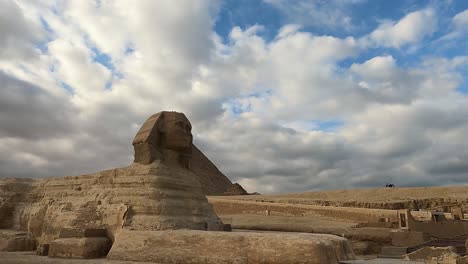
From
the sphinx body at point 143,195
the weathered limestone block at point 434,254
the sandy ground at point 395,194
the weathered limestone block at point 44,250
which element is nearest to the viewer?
the weathered limestone block at point 434,254

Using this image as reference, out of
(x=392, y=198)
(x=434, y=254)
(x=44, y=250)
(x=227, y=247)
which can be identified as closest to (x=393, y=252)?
(x=434, y=254)

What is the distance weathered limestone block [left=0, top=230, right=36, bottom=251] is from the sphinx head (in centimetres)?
386

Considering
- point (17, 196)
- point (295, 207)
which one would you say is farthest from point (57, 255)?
point (295, 207)

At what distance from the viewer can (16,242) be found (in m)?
10.4

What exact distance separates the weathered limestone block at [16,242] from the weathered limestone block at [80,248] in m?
2.13

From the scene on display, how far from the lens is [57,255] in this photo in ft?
28.6

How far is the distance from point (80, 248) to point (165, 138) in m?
3.21

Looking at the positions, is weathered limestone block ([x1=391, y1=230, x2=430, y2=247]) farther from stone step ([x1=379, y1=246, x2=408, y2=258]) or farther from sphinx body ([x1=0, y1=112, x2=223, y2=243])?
sphinx body ([x1=0, y1=112, x2=223, y2=243])

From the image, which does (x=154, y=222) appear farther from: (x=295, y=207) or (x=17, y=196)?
(x=295, y=207)

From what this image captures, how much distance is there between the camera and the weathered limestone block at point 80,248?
836 cm

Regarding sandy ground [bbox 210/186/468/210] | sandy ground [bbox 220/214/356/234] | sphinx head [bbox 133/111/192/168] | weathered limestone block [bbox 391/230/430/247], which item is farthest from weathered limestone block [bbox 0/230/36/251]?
sandy ground [bbox 210/186/468/210]

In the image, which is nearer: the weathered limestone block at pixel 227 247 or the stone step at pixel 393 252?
the weathered limestone block at pixel 227 247

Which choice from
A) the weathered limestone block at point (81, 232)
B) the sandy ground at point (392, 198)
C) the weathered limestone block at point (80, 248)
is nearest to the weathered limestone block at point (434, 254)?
the weathered limestone block at point (80, 248)

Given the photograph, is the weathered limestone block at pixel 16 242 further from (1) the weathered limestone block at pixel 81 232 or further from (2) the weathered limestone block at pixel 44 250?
(1) the weathered limestone block at pixel 81 232
